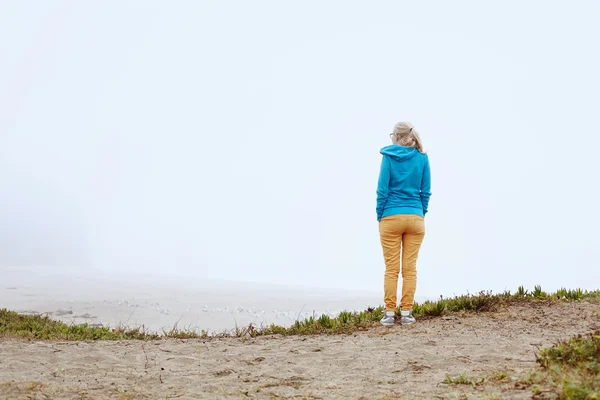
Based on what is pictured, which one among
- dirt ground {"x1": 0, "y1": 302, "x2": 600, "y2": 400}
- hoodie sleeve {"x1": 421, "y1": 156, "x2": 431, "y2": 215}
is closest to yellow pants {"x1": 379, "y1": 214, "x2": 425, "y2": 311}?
hoodie sleeve {"x1": 421, "y1": 156, "x2": 431, "y2": 215}

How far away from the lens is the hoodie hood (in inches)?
428

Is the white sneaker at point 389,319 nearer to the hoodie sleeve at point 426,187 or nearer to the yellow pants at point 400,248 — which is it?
the yellow pants at point 400,248

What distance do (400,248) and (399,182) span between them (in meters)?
1.19

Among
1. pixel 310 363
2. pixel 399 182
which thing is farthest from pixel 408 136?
pixel 310 363

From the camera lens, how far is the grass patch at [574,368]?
5.61 metres

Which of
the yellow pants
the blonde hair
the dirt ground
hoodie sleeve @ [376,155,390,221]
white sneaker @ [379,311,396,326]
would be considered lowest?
the dirt ground

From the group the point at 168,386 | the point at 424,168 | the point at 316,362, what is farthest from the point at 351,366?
the point at 424,168

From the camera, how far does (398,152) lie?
35.8ft

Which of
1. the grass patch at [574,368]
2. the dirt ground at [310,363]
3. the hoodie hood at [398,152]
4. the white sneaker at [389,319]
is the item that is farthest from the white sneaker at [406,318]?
the grass patch at [574,368]

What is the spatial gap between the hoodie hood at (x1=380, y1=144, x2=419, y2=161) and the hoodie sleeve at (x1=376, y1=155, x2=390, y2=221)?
0.13 metres

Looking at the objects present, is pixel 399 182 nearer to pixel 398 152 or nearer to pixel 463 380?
pixel 398 152

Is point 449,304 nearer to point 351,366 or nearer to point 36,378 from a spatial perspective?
point 351,366

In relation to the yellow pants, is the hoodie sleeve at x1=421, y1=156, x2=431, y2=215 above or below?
above

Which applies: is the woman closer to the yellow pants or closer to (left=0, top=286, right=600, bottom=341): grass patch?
the yellow pants
